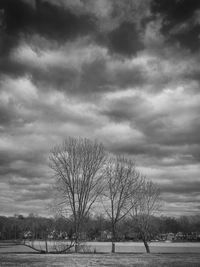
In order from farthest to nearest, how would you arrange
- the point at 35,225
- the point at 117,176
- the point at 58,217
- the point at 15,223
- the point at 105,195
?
the point at 15,223, the point at 35,225, the point at 117,176, the point at 105,195, the point at 58,217

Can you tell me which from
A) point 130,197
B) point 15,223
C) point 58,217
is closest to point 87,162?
point 58,217

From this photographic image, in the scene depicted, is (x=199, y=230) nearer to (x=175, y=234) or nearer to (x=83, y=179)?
(x=175, y=234)

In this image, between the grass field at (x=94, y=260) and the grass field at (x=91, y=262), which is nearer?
the grass field at (x=91, y=262)

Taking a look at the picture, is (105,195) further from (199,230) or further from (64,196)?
(199,230)

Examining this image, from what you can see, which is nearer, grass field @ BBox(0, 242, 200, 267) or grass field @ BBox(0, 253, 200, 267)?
grass field @ BBox(0, 253, 200, 267)

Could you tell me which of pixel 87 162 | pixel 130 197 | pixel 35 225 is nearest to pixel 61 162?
pixel 87 162

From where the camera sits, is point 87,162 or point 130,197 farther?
point 130,197

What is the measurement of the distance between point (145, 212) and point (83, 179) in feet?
51.3

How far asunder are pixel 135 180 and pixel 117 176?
10.2 ft

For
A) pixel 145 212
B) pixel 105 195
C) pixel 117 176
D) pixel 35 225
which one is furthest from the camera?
pixel 35 225

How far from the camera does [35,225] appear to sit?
119 m

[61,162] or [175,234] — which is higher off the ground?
[61,162]

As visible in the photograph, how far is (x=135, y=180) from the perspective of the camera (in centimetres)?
4766

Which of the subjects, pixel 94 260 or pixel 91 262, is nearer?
pixel 91 262
